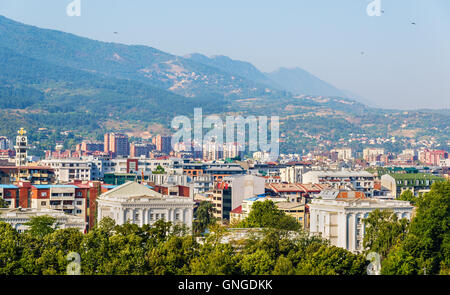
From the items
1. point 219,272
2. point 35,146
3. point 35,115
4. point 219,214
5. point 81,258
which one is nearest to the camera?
point 219,272

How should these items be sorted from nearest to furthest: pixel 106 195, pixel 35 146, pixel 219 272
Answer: pixel 219 272 < pixel 106 195 < pixel 35 146

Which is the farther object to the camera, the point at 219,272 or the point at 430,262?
the point at 430,262

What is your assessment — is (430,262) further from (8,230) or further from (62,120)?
(62,120)

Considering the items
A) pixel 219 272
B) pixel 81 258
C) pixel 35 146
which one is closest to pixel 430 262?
pixel 219 272

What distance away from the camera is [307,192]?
54.8 m

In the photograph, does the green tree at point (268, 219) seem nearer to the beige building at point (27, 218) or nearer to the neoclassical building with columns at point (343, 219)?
the neoclassical building with columns at point (343, 219)

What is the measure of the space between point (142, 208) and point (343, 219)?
24.0 ft

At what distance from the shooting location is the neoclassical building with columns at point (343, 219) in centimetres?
3341

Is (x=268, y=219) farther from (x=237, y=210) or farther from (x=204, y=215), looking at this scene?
(x=237, y=210)

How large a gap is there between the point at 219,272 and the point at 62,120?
174m

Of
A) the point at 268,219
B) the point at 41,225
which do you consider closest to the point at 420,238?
the point at 268,219

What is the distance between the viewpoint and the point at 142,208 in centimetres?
3534

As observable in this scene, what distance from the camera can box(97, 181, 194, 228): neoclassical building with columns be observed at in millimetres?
35094

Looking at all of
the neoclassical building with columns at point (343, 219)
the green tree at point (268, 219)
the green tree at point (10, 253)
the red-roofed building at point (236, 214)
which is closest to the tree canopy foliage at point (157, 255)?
the green tree at point (10, 253)
